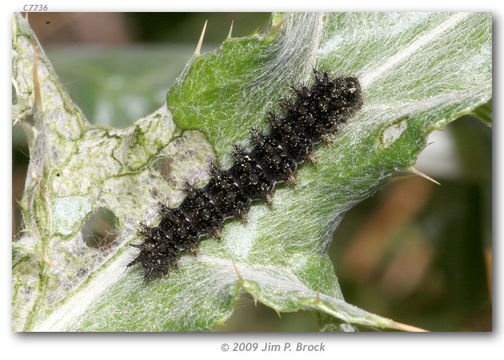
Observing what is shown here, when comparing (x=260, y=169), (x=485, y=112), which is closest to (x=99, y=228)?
(x=260, y=169)

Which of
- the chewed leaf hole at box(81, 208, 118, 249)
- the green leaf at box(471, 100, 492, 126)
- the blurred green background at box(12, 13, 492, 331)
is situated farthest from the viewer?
the blurred green background at box(12, 13, 492, 331)

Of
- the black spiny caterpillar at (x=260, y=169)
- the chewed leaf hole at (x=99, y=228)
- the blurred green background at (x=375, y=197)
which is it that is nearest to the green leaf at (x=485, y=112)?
the blurred green background at (x=375, y=197)

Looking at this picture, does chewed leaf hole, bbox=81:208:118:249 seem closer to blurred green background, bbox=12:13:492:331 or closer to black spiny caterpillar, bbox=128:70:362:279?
black spiny caterpillar, bbox=128:70:362:279

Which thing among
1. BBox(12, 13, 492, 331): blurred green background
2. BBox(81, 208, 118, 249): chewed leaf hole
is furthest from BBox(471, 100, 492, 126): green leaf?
BBox(81, 208, 118, 249): chewed leaf hole

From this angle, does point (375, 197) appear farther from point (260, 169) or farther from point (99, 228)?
point (99, 228)

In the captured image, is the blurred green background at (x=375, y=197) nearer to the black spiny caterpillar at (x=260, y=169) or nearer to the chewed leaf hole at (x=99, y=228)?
the chewed leaf hole at (x=99, y=228)
